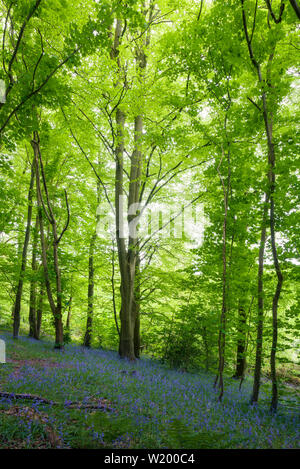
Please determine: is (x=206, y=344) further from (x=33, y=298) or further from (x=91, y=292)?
(x=33, y=298)

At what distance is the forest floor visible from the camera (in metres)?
3.26

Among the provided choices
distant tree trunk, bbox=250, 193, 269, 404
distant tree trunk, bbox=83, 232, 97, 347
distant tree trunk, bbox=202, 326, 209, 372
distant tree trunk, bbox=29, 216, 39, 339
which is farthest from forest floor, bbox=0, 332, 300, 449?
distant tree trunk, bbox=83, 232, 97, 347

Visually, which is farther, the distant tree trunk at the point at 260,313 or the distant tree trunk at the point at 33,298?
the distant tree trunk at the point at 33,298

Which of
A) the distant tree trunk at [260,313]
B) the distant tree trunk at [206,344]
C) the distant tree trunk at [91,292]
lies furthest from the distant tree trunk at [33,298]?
the distant tree trunk at [260,313]

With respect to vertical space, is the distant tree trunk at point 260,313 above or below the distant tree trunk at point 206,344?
above

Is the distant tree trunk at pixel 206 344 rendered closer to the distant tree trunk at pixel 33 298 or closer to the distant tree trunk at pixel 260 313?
the distant tree trunk at pixel 260 313

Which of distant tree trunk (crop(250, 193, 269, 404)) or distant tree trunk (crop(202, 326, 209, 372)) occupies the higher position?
distant tree trunk (crop(250, 193, 269, 404))

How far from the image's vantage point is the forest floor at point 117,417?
3262 mm

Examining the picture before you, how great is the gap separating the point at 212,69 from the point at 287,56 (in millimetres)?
1785

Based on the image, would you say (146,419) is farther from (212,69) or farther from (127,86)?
(127,86)

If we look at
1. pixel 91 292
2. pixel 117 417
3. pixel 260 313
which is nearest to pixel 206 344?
pixel 260 313

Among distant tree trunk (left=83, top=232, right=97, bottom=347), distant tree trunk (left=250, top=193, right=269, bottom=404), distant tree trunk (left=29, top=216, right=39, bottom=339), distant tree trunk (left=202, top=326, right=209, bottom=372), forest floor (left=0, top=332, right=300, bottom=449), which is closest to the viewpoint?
forest floor (left=0, top=332, right=300, bottom=449)

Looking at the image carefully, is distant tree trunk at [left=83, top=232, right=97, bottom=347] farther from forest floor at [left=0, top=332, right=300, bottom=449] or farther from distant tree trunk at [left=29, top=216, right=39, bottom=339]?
forest floor at [left=0, top=332, right=300, bottom=449]

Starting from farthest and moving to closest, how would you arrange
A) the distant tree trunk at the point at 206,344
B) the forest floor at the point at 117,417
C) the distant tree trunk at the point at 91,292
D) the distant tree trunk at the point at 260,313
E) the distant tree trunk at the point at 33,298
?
the distant tree trunk at the point at 91,292, the distant tree trunk at the point at 33,298, the distant tree trunk at the point at 206,344, the distant tree trunk at the point at 260,313, the forest floor at the point at 117,417
